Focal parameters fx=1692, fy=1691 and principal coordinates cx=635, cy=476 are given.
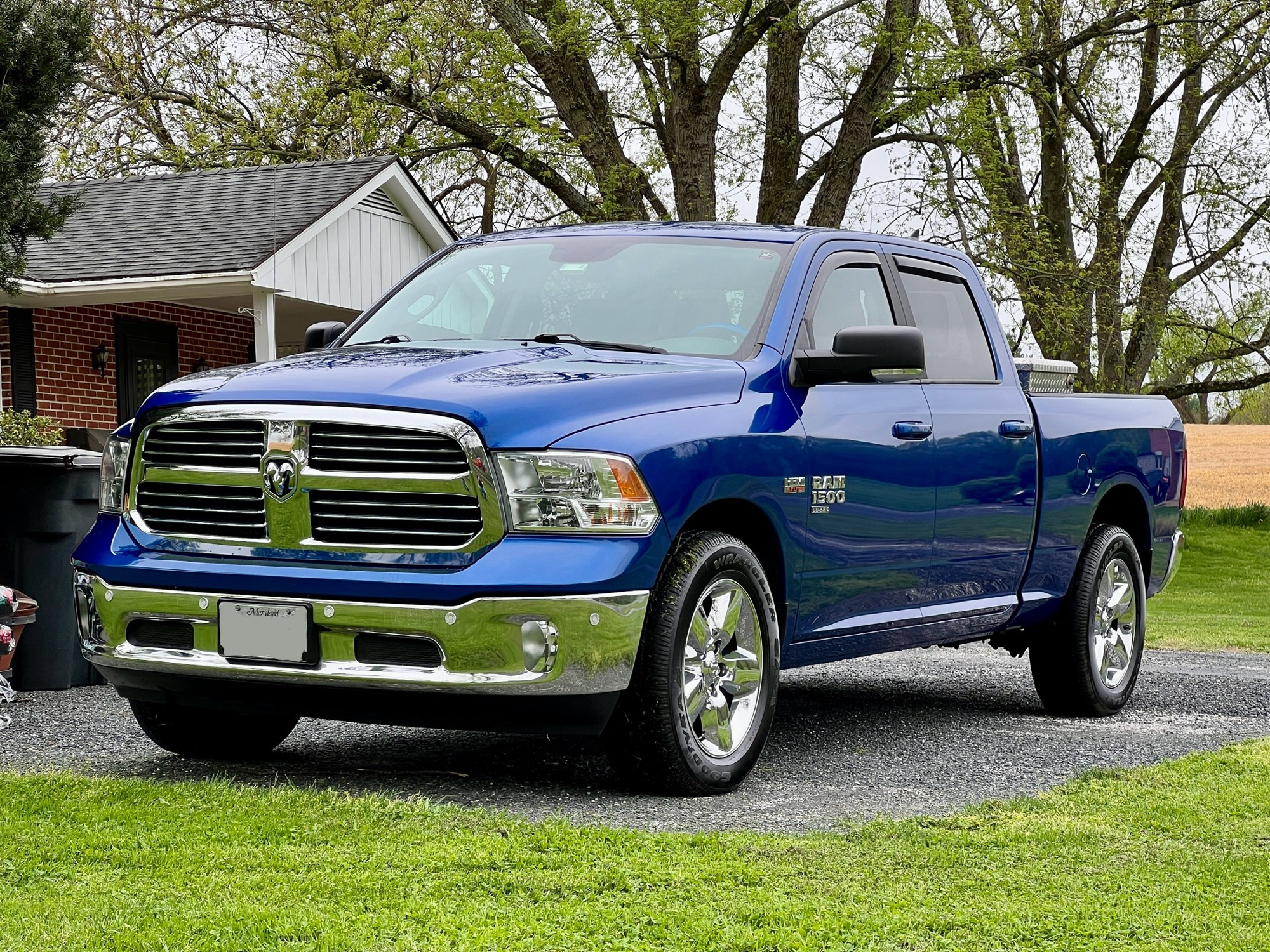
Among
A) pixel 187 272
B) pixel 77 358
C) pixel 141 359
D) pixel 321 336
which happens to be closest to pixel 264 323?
pixel 187 272

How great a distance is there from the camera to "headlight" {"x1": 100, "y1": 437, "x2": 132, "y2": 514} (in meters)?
5.68

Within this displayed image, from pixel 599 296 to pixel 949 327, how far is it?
6.01 feet

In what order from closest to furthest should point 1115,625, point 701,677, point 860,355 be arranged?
1. point 701,677
2. point 860,355
3. point 1115,625

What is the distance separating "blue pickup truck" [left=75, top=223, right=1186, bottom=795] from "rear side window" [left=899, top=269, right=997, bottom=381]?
1.7 inches

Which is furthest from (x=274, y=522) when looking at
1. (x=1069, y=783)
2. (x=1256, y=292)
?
(x=1256, y=292)

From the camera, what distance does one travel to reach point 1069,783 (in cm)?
580

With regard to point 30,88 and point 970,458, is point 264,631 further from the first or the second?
point 30,88

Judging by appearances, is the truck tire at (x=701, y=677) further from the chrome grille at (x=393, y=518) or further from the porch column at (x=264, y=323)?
the porch column at (x=264, y=323)

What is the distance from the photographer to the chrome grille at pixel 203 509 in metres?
5.32

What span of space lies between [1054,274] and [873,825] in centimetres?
1953

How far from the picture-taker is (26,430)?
17.3 metres

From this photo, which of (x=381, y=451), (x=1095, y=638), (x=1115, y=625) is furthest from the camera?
(x=1115, y=625)

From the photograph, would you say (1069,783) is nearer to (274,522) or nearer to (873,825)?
(873,825)

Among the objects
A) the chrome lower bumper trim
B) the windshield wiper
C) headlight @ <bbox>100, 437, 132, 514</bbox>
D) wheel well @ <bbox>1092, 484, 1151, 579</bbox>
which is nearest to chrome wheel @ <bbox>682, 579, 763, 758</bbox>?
the windshield wiper
